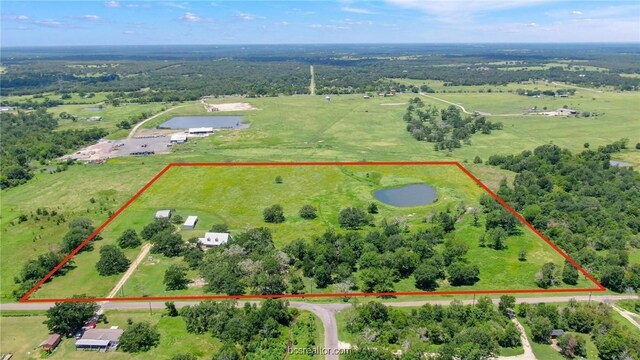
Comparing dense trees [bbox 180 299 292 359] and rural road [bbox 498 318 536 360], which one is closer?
rural road [bbox 498 318 536 360]

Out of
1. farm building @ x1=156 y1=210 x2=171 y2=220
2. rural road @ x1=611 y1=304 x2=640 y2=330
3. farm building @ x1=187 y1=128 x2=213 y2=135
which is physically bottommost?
rural road @ x1=611 y1=304 x2=640 y2=330

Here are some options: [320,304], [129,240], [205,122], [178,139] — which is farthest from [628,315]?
[205,122]

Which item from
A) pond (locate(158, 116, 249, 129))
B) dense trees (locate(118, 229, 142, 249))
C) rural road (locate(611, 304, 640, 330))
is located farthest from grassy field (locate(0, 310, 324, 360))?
pond (locate(158, 116, 249, 129))

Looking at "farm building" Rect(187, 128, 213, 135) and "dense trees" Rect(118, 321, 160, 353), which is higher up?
"farm building" Rect(187, 128, 213, 135)

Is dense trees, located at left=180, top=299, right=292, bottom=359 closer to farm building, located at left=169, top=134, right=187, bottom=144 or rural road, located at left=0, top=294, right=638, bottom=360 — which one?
rural road, located at left=0, top=294, right=638, bottom=360

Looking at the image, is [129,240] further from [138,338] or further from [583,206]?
[583,206]

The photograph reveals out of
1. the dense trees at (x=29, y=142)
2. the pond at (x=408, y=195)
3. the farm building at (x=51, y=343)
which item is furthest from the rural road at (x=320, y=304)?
the dense trees at (x=29, y=142)
